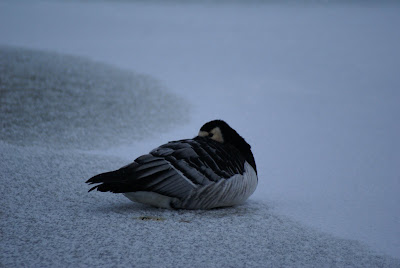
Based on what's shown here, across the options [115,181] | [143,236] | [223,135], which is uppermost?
[223,135]

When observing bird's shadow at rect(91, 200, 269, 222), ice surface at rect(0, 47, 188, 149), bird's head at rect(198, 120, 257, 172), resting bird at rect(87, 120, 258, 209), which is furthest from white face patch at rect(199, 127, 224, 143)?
ice surface at rect(0, 47, 188, 149)

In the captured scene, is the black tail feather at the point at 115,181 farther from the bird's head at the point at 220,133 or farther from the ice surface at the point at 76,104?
the ice surface at the point at 76,104

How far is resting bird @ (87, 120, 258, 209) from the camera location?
10.2 ft

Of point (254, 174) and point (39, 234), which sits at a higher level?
point (254, 174)

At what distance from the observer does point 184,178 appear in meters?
3.19

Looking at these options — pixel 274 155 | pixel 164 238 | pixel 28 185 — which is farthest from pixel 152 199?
pixel 274 155

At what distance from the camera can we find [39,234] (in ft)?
9.39

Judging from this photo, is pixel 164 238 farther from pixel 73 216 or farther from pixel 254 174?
pixel 254 174

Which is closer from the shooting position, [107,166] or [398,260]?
[398,260]

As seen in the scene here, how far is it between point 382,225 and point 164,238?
1746 millimetres

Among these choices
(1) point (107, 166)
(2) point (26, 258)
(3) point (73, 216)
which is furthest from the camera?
(1) point (107, 166)

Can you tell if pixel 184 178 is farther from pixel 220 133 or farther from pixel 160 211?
pixel 220 133

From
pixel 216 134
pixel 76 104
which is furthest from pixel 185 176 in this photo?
pixel 76 104

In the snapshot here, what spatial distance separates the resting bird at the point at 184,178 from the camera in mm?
3119
